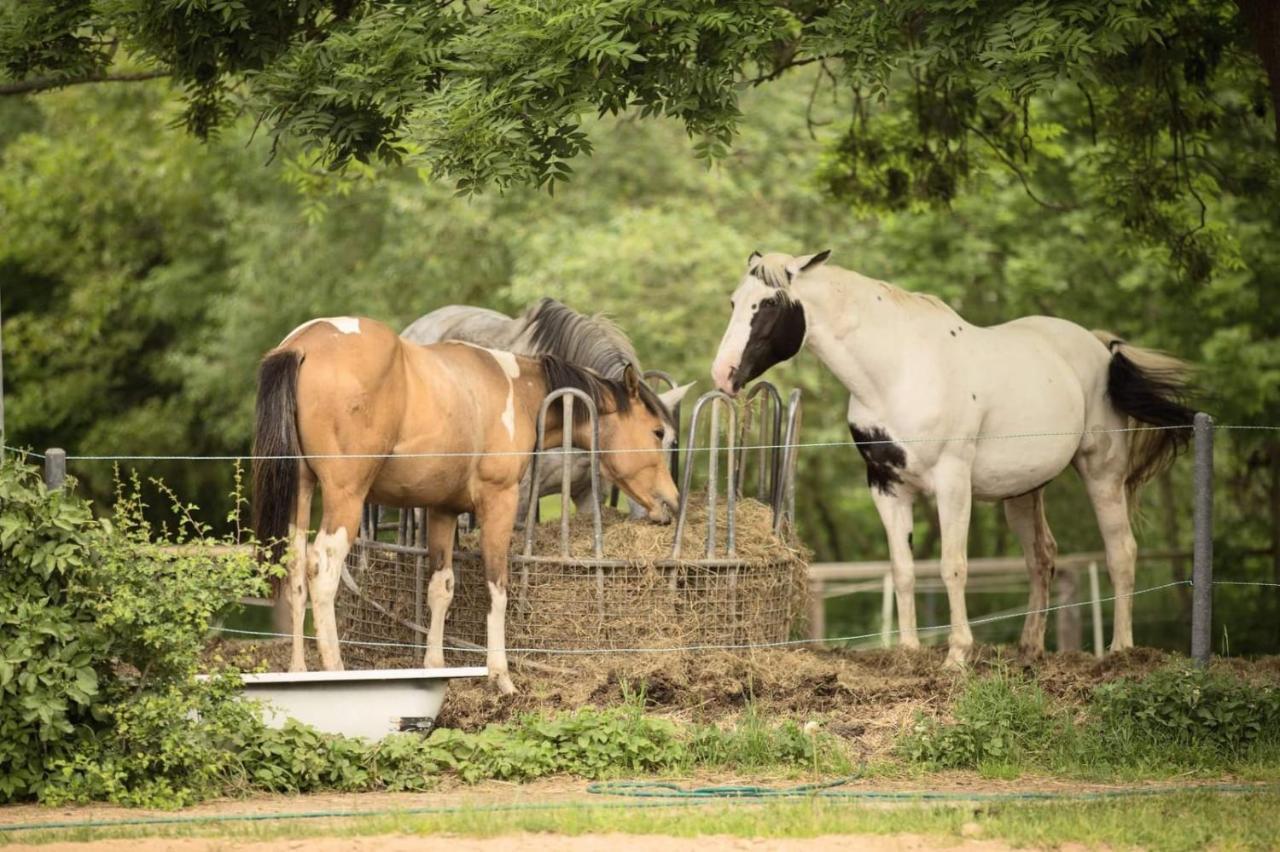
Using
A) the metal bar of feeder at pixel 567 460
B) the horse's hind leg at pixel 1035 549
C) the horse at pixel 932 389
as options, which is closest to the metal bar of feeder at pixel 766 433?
the horse at pixel 932 389

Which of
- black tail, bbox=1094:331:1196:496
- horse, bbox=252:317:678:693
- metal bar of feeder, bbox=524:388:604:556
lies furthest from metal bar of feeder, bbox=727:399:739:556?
black tail, bbox=1094:331:1196:496

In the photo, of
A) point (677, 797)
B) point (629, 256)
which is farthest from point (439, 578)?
point (629, 256)

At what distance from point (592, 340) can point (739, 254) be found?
7.09 meters

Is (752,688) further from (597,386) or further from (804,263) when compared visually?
(804,263)

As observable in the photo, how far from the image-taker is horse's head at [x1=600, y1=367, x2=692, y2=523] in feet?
28.0

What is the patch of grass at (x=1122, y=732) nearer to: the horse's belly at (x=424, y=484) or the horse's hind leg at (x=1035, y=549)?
the horse's hind leg at (x=1035, y=549)

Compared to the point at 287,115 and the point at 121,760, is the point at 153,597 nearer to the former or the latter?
the point at 121,760

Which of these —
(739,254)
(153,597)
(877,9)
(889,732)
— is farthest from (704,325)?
(153,597)

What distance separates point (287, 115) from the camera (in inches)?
320

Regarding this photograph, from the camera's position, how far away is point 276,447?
7168mm

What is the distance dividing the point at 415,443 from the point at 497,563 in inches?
29.8

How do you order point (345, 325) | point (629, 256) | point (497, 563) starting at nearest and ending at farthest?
1. point (345, 325)
2. point (497, 563)
3. point (629, 256)

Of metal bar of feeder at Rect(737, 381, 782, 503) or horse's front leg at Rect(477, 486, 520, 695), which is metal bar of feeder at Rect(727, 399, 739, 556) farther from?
horse's front leg at Rect(477, 486, 520, 695)

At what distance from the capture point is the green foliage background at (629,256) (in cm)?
1399
